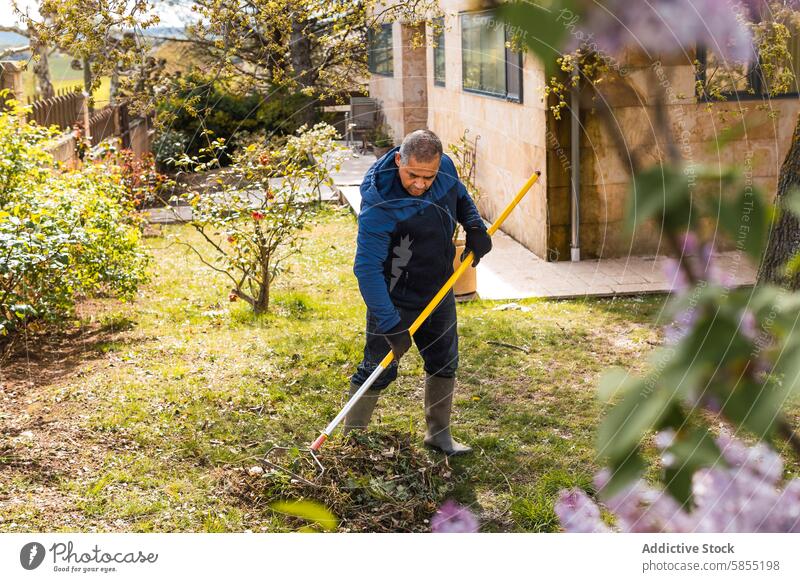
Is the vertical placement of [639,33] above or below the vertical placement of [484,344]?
above

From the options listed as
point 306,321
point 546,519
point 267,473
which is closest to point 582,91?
point 546,519

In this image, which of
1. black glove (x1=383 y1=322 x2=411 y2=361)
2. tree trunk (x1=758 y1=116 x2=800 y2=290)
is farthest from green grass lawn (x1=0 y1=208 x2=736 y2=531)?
tree trunk (x1=758 y1=116 x2=800 y2=290)

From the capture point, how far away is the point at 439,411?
11.2 feet

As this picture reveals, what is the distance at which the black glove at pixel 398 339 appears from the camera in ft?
9.63

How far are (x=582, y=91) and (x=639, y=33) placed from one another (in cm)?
5

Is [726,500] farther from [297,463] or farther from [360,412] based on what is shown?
[360,412]

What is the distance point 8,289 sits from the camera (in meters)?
4.00

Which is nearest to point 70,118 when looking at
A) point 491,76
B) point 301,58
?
point 301,58

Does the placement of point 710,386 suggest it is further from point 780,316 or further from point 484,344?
point 484,344

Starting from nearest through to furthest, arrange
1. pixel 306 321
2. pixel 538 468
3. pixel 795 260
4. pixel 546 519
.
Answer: pixel 795 260 → pixel 546 519 → pixel 538 468 → pixel 306 321

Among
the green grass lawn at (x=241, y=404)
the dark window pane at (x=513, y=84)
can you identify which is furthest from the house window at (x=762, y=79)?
the dark window pane at (x=513, y=84)

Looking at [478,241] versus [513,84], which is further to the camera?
[513,84]

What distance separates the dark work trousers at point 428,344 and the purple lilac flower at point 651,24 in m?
2.69

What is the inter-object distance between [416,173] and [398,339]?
1.88ft
